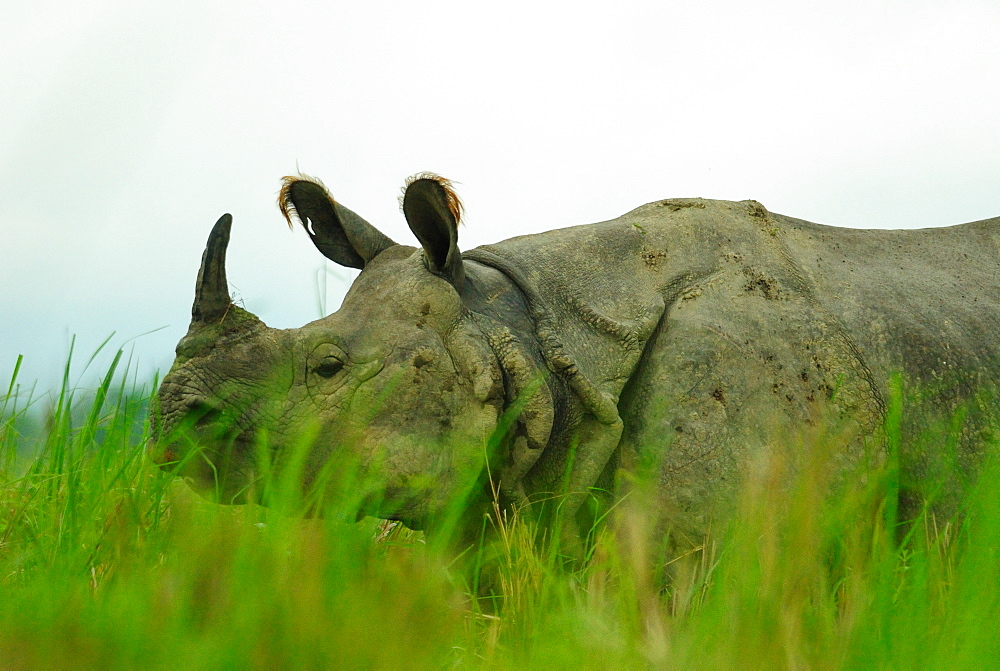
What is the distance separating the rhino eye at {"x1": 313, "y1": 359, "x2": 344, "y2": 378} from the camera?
11.6 ft

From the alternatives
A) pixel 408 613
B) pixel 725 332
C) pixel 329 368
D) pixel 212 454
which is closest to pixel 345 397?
pixel 329 368

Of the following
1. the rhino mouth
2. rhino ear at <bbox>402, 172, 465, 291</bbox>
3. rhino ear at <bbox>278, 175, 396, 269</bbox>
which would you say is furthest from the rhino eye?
rhino ear at <bbox>278, 175, 396, 269</bbox>

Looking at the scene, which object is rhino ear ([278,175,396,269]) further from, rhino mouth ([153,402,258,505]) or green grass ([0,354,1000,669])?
green grass ([0,354,1000,669])

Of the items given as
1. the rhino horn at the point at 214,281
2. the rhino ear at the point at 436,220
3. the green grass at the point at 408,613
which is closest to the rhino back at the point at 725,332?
the rhino ear at the point at 436,220

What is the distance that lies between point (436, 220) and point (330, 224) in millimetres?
935

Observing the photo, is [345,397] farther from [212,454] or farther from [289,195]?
[289,195]

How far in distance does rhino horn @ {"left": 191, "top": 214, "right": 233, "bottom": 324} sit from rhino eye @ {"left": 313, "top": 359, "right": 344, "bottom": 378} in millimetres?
405

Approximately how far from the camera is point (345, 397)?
353 centimetres

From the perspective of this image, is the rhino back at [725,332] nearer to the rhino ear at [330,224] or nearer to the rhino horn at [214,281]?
the rhino ear at [330,224]

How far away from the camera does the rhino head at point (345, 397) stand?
340 centimetres

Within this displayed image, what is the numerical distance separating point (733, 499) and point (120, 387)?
2.45m

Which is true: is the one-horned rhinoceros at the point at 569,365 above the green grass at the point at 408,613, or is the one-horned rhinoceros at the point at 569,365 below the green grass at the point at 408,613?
above

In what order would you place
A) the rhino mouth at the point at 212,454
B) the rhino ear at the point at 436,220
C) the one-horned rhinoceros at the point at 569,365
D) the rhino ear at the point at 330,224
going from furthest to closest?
the rhino ear at the point at 330,224 → the rhino ear at the point at 436,220 → the one-horned rhinoceros at the point at 569,365 → the rhino mouth at the point at 212,454

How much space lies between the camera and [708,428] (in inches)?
145
